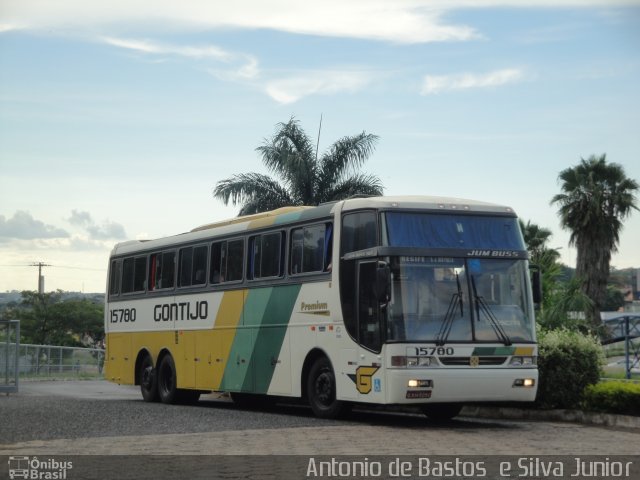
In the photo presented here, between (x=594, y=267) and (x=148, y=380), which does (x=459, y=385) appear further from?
(x=594, y=267)

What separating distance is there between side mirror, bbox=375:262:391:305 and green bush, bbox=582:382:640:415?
13.5 ft

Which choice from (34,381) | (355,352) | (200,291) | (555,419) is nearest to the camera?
(355,352)

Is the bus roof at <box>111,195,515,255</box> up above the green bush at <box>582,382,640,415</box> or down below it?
above

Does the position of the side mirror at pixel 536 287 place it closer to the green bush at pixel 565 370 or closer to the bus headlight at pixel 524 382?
the bus headlight at pixel 524 382

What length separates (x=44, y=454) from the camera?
1303cm

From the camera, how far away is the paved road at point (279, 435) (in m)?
13.9

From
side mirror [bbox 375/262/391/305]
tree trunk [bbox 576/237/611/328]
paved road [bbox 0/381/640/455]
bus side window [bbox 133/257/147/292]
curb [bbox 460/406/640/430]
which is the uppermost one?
tree trunk [bbox 576/237/611/328]

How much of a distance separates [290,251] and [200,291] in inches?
151

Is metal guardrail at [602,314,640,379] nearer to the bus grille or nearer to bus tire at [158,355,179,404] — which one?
bus tire at [158,355,179,404]

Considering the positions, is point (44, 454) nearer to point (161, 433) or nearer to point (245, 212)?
point (161, 433)

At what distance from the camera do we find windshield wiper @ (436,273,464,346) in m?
17.8

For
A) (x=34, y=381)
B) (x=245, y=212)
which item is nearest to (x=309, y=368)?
(x=245, y=212)

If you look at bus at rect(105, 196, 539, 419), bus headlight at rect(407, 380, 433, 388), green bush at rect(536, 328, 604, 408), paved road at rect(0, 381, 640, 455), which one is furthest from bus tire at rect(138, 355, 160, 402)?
bus headlight at rect(407, 380, 433, 388)

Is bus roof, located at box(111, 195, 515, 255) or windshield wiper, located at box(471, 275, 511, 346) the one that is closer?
windshield wiper, located at box(471, 275, 511, 346)
